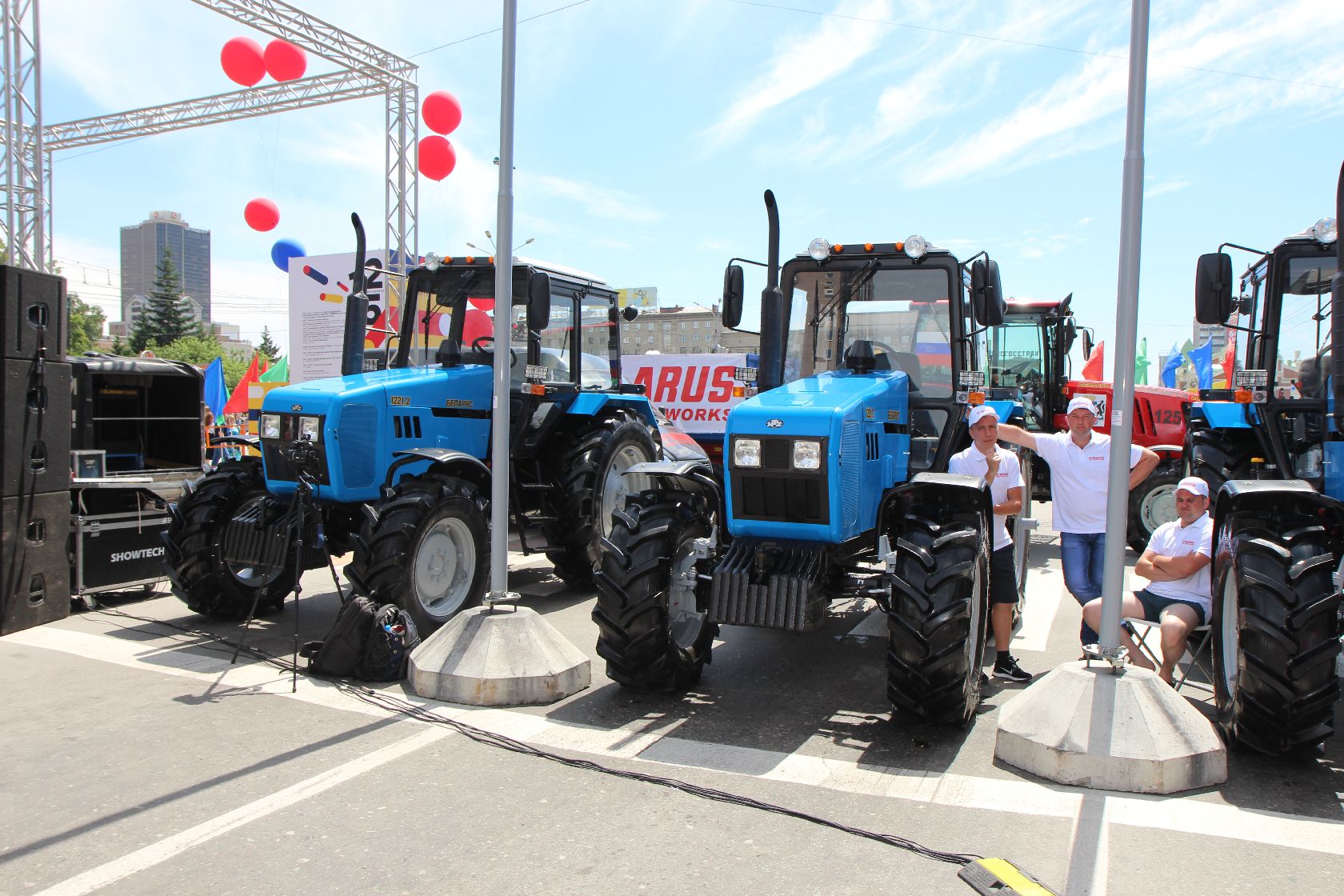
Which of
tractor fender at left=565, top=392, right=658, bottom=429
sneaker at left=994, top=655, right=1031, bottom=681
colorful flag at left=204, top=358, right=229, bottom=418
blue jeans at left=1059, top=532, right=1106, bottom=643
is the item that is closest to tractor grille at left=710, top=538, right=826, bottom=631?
sneaker at left=994, top=655, right=1031, bottom=681

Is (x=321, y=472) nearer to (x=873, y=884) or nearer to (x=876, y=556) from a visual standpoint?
(x=876, y=556)

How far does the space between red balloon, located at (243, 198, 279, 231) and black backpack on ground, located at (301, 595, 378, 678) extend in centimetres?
1379

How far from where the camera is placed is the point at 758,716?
5.44 metres

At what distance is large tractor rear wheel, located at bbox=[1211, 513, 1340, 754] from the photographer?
4.31 meters

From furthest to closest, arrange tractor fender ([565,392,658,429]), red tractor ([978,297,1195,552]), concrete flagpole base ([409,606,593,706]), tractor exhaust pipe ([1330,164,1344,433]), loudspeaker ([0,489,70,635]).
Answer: red tractor ([978,297,1195,552]) → tractor fender ([565,392,658,429]) → loudspeaker ([0,489,70,635]) → concrete flagpole base ([409,606,593,706]) → tractor exhaust pipe ([1330,164,1344,433])

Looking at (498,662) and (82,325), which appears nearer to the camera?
(498,662)

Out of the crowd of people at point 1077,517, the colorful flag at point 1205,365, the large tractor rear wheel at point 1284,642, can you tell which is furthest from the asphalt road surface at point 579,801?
the colorful flag at point 1205,365

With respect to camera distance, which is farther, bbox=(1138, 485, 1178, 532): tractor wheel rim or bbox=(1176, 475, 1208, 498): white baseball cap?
bbox=(1138, 485, 1178, 532): tractor wheel rim

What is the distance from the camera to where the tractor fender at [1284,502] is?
4.75 metres

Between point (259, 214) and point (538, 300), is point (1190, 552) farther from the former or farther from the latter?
point (259, 214)

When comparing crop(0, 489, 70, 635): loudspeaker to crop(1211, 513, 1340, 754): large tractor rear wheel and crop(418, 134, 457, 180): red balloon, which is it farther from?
crop(418, 134, 457, 180): red balloon

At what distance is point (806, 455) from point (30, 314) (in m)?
6.17

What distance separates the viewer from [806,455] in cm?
540

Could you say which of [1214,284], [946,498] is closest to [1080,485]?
[946,498]
